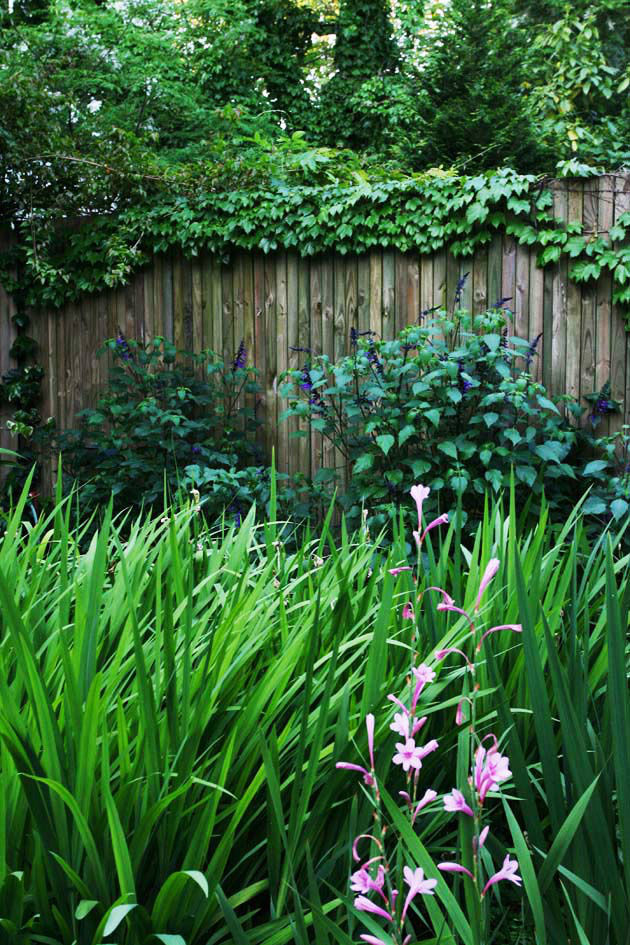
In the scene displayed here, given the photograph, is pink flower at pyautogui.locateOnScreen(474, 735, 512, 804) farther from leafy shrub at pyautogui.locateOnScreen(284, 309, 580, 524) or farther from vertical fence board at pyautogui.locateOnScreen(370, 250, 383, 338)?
vertical fence board at pyautogui.locateOnScreen(370, 250, 383, 338)

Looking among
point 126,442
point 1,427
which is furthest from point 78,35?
point 126,442

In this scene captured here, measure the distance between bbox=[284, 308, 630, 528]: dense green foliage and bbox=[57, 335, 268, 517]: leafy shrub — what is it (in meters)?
0.65

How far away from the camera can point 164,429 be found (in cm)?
474

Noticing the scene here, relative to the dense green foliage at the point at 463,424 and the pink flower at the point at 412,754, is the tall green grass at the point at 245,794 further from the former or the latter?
the dense green foliage at the point at 463,424

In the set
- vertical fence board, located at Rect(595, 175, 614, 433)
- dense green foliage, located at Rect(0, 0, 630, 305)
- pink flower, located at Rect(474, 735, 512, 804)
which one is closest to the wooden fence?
vertical fence board, located at Rect(595, 175, 614, 433)

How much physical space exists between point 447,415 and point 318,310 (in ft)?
4.28

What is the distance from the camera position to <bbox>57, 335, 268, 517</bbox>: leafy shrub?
4.60 m

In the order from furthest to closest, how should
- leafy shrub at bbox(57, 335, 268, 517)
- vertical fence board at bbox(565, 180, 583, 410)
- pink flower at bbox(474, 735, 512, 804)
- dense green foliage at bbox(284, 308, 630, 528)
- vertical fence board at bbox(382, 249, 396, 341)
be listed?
leafy shrub at bbox(57, 335, 268, 517) → vertical fence board at bbox(382, 249, 396, 341) → vertical fence board at bbox(565, 180, 583, 410) → dense green foliage at bbox(284, 308, 630, 528) → pink flower at bbox(474, 735, 512, 804)

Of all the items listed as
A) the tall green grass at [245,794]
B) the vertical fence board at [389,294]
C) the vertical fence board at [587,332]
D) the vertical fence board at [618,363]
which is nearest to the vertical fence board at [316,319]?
the vertical fence board at [389,294]

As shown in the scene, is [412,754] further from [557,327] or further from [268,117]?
[268,117]

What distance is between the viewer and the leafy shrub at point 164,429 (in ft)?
15.1

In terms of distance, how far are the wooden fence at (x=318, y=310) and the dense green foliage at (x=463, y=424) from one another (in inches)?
6.7

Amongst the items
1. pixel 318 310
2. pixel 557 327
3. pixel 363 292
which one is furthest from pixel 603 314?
pixel 318 310

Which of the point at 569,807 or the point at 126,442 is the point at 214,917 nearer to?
the point at 569,807
